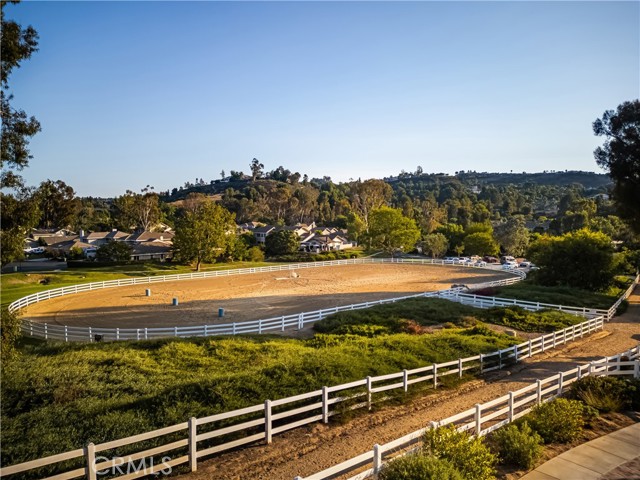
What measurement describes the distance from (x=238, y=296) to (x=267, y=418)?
97.9 ft

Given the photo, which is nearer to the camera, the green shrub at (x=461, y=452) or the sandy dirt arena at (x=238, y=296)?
the green shrub at (x=461, y=452)

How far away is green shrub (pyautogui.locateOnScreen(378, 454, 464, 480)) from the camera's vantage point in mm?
6398

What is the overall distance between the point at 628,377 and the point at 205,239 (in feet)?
166

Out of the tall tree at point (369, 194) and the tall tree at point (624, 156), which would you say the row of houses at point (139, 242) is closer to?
the tall tree at point (369, 194)

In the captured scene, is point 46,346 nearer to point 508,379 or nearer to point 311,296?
point 508,379

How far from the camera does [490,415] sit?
376 inches

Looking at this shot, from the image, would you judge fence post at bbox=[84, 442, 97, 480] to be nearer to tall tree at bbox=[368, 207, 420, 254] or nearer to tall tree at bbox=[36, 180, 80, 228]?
tall tree at bbox=[368, 207, 420, 254]

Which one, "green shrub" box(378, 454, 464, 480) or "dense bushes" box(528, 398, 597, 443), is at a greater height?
"green shrub" box(378, 454, 464, 480)

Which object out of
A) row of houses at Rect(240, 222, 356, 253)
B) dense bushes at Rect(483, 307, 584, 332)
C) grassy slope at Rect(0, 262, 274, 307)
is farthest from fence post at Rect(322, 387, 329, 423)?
row of houses at Rect(240, 222, 356, 253)

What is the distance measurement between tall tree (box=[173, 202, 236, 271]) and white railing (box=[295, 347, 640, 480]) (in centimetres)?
4936

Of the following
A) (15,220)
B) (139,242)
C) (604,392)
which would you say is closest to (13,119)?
(15,220)

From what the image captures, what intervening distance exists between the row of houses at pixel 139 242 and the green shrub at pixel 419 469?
59415 mm

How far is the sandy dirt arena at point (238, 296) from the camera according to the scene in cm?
A: 2927

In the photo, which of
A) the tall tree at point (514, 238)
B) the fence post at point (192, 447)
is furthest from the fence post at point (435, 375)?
the tall tree at point (514, 238)
